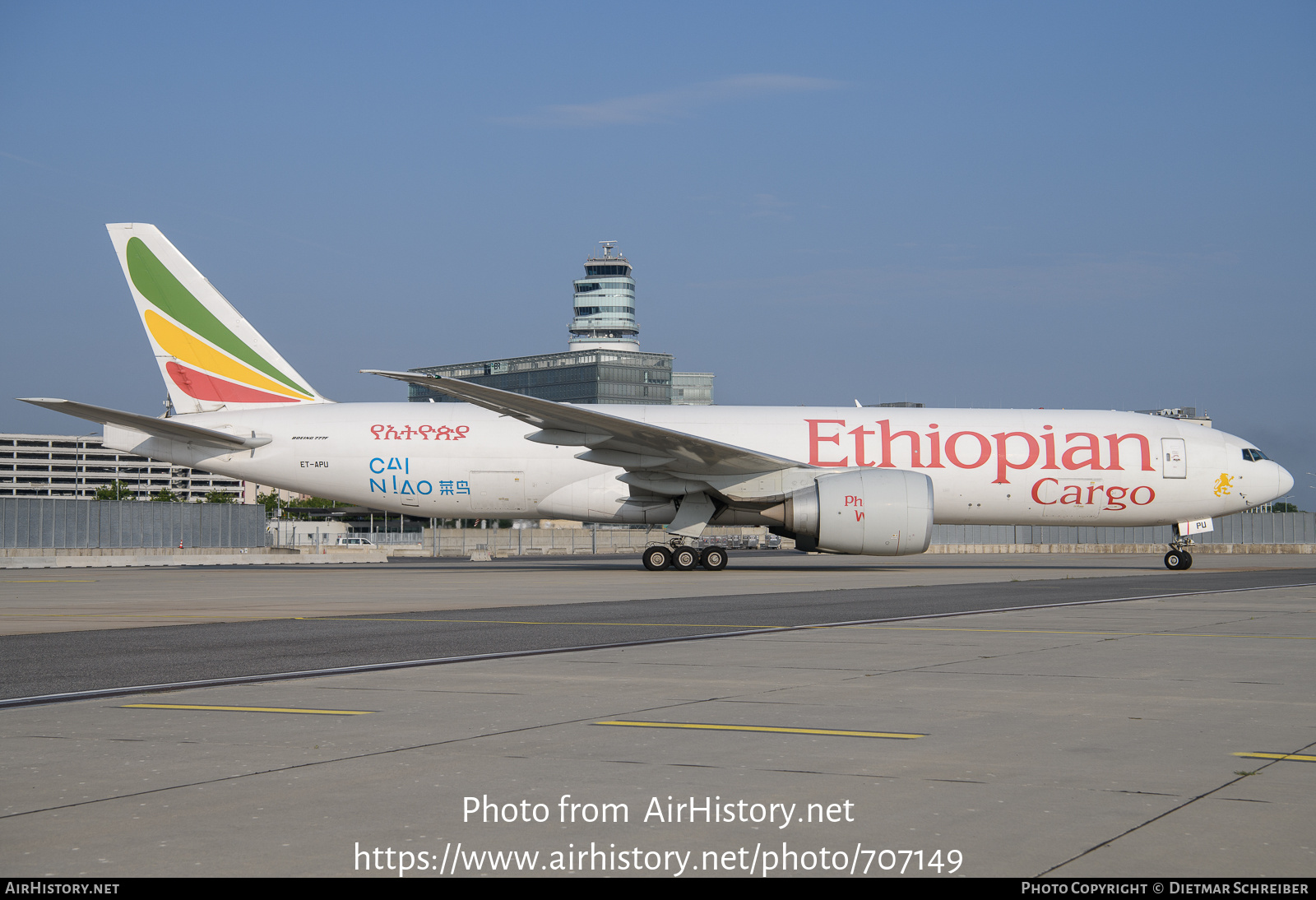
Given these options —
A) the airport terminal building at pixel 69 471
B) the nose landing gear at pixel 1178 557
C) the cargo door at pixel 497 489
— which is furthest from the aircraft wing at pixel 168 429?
the airport terminal building at pixel 69 471

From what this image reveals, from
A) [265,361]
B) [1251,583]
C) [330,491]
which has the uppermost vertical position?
[265,361]

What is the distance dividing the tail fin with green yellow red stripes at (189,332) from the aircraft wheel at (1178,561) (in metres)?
22.5

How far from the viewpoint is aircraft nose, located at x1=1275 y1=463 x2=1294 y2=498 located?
29.2 m

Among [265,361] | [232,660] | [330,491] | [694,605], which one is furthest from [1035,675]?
[265,361]

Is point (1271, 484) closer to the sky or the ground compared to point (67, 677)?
closer to the sky

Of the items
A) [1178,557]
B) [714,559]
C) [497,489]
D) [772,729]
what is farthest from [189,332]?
[772,729]

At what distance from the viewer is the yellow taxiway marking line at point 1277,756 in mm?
4992

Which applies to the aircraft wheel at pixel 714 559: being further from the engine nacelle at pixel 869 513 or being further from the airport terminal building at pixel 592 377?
the airport terminal building at pixel 592 377

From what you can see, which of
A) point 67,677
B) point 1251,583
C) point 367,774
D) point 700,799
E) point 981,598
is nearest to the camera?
point 700,799

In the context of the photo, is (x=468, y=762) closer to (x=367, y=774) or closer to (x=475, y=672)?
(x=367, y=774)

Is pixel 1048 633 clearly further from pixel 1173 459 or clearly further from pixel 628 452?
pixel 1173 459

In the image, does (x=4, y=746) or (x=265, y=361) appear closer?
(x=4, y=746)

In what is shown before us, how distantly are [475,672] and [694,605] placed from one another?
731cm

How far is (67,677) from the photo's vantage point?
25.9 ft
